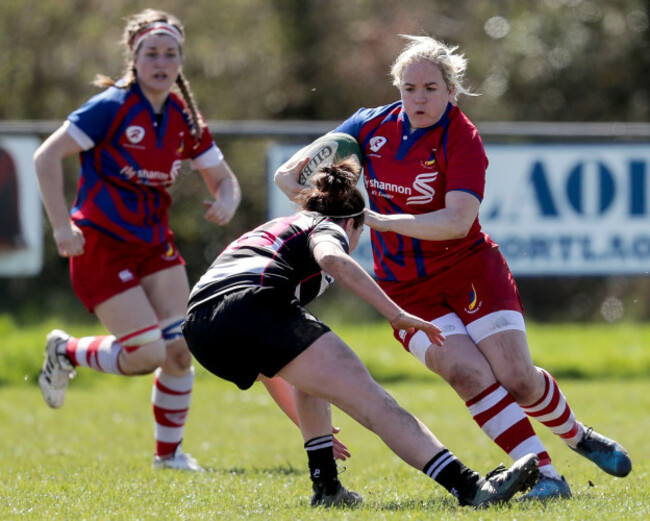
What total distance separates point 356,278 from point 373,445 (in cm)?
410

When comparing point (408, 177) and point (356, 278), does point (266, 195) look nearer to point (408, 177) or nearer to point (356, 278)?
point (408, 177)

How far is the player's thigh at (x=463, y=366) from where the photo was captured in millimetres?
4816

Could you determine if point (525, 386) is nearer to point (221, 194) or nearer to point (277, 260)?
point (277, 260)

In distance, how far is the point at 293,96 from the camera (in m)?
16.4

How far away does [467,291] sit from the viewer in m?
5.05

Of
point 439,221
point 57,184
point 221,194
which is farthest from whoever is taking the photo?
point 221,194

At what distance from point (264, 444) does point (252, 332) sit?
3.82 meters

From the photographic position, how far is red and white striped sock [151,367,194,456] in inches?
255

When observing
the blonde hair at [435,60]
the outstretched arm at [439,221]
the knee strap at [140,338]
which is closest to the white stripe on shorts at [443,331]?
the outstretched arm at [439,221]

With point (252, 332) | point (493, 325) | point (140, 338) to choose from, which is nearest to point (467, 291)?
point (493, 325)

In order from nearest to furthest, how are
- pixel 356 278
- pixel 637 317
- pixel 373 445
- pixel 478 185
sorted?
pixel 356 278, pixel 478 185, pixel 373 445, pixel 637 317

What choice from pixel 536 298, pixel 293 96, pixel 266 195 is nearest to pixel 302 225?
pixel 266 195

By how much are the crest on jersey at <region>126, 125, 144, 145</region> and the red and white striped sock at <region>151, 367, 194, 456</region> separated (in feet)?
4.62

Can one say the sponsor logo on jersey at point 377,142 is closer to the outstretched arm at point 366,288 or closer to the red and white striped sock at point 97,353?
the outstretched arm at point 366,288
